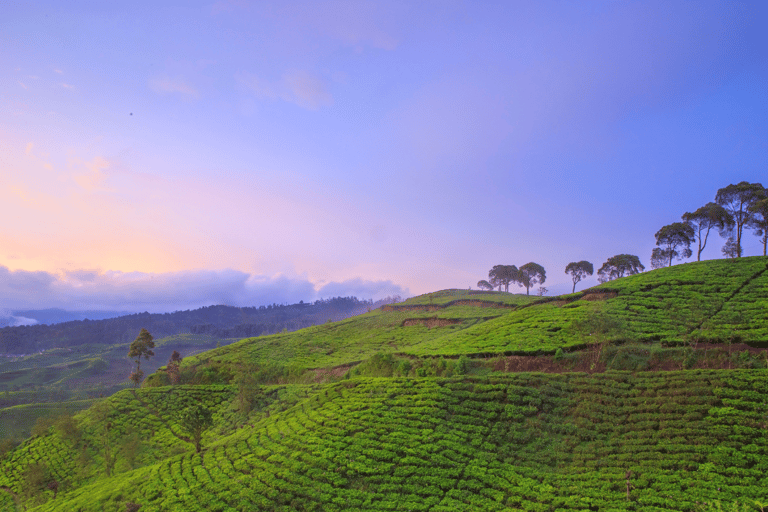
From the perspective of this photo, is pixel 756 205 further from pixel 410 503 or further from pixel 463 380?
pixel 410 503

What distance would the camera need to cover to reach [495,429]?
22.9 metres

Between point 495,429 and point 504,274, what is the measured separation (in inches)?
3694

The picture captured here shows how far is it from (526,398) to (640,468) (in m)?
7.58

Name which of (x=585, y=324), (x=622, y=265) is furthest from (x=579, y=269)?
(x=585, y=324)

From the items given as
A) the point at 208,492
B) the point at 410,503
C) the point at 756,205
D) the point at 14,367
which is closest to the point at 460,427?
the point at 410,503

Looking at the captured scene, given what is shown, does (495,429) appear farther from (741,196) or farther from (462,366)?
(741,196)

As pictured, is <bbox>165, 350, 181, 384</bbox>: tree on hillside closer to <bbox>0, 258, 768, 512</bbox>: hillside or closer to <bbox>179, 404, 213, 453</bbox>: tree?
<bbox>0, 258, 768, 512</bbox>: hillside

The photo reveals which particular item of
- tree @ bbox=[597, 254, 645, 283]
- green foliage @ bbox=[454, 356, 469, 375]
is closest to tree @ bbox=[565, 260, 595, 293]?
tree @ bbox=[597, 254, 645, 283]

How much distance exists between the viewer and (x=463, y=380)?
27891 mm

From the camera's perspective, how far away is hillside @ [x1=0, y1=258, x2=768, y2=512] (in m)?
18.0

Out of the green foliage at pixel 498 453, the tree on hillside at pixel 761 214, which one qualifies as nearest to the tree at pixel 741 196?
the tree on hillside at pixel 761 214

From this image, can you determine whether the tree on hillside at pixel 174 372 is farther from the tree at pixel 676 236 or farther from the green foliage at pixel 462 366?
the tree at pixel 676 236

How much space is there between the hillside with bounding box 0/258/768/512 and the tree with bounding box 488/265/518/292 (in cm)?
6507

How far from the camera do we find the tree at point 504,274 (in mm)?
110256
